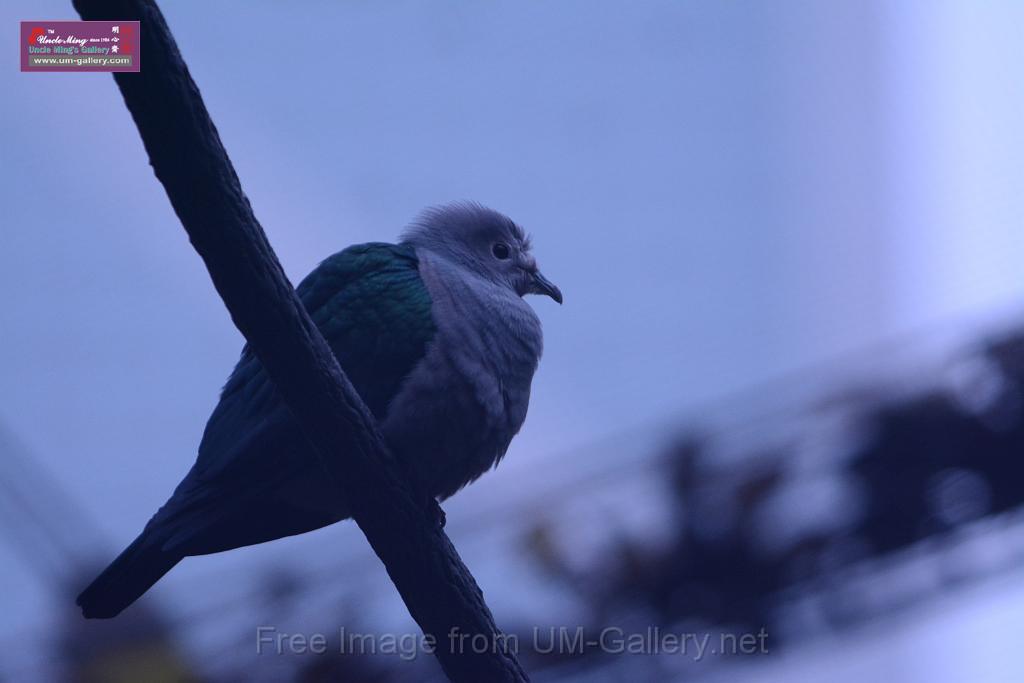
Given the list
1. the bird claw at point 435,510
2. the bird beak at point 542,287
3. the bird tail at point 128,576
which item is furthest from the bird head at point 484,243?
the bird tail at point 128,576

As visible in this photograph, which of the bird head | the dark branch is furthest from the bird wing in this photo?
the dark branch

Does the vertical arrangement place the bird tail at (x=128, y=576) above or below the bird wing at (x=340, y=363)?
below

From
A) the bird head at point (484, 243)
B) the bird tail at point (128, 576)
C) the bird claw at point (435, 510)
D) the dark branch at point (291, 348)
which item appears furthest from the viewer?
the bird head at point (484, 243)

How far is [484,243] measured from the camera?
3.77 metres

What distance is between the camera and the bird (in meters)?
2.86

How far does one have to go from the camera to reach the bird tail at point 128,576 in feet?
9.21

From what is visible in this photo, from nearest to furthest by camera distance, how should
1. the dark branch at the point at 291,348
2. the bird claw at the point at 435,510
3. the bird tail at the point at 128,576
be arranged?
the dark branch at the point at 291,348, the bird tail at the point at 128,576, the bird claw at the point at 435,510

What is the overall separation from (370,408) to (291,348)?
2.70 ft

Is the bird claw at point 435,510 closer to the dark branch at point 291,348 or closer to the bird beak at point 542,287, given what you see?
the dark branch at point 291,348

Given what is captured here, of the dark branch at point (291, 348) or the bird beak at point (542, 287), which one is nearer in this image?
the dark branch at point (291, 348)

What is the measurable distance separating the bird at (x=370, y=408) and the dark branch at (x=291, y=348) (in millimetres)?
323

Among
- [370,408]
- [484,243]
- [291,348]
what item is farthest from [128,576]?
[484,243]

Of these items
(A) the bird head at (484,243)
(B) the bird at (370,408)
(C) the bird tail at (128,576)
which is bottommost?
(C) the bird tail at (128,576)

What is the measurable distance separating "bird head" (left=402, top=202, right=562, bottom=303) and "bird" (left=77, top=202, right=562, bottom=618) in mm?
263
